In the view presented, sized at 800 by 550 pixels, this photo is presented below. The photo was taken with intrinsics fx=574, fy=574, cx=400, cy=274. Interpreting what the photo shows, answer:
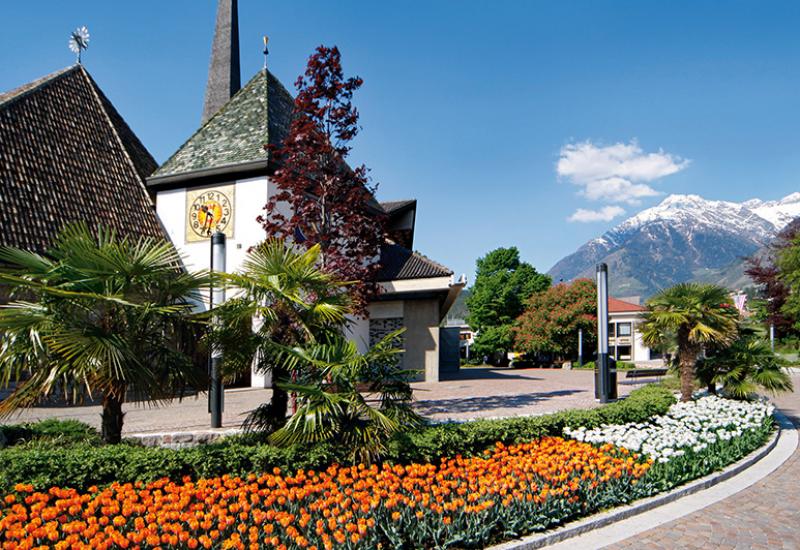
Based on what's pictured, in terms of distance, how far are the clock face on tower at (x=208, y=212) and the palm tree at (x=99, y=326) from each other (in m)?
13.6

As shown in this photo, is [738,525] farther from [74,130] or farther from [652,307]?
[74,130]

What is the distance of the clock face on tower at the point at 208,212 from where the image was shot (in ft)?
66.4

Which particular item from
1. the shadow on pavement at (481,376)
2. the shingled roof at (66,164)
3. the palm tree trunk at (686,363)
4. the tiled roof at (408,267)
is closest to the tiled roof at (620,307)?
the shadow on pavement at (481,376)

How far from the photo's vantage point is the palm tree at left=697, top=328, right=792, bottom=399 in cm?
1223

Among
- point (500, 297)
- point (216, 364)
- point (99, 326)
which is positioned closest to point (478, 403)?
point (216, 364)

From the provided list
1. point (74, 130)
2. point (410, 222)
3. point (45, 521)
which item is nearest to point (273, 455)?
point (45, 521)

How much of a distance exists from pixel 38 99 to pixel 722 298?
23.1 metres

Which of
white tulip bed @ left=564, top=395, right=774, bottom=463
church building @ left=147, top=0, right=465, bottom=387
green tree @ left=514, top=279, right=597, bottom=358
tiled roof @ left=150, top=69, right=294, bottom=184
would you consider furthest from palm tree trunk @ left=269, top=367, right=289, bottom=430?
green tree @ left=514, top=279, right=597, bottom=358

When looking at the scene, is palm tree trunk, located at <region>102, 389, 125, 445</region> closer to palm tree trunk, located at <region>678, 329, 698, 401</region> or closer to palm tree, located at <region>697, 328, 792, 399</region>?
palm tree trunk, located at <region>678, 329, 698, 401</region>

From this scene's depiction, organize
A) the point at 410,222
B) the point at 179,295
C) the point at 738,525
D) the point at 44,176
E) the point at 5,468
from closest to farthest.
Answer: the point at 5,468 → the point at 738,525 → the point at 179,295 → the point at 44,176 → the point at 410,222

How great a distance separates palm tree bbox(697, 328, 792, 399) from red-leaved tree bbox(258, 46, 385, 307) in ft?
26.5

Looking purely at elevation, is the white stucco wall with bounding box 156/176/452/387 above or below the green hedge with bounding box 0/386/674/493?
above

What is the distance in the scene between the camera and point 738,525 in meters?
6.05

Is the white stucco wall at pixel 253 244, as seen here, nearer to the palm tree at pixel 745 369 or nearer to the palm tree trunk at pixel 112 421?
the palm tree at pixel 745 369
